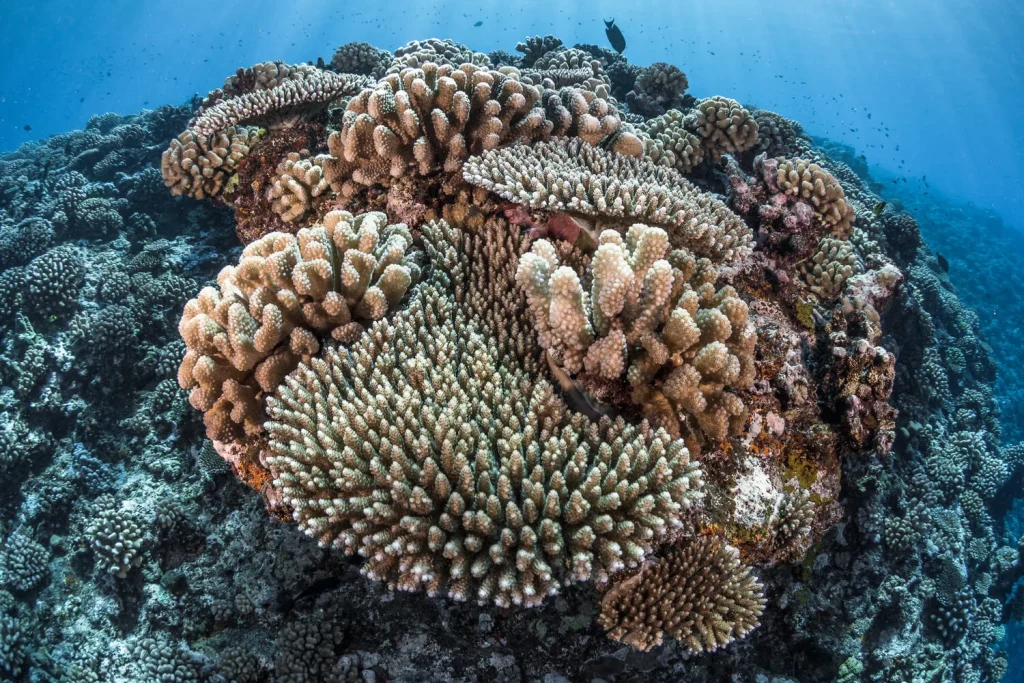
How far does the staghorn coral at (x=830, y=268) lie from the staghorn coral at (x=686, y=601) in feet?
10.2

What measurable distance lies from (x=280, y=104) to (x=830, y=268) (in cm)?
681

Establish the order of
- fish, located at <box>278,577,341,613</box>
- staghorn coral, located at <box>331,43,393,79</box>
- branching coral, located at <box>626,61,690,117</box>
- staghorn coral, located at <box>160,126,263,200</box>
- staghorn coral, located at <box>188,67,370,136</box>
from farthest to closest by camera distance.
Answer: staghorn coral, located at <box>331,43,393,79</box> < branching coral, located at <box>626,61,690,117</box> < staghorn coral, located at <box>160,126,263,200</box> < staghorn coral, located at <box>188,67,370,136</box> < fish, located at <box>278,577,341,613</box>

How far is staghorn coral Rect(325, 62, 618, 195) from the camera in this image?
16.2ft

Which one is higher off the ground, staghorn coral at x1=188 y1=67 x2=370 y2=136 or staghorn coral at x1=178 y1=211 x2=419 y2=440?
staghorn coral at x1=188 y1=67 x2=370 y2=136

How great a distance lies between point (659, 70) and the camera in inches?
428

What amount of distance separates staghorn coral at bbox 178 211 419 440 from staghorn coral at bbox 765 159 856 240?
4547 mm

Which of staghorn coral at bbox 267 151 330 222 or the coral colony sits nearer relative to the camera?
the coral colony

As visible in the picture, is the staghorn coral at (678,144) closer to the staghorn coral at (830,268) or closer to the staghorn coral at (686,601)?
the staghorn coral at (830,268)

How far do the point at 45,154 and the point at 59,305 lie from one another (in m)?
12.5

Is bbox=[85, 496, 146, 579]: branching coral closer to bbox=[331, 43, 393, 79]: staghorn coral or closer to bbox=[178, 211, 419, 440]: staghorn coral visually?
bbox=[178, 211, 419, 440]: staghorn coral

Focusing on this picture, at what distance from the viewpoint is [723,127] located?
7715 millimetres

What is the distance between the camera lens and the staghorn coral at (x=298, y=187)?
5496mm

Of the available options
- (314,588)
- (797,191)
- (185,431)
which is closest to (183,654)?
(314,588)

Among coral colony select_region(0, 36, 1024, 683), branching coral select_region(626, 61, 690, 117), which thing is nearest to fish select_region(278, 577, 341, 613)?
coral colony select_region(0, 36, 1024, 683)
